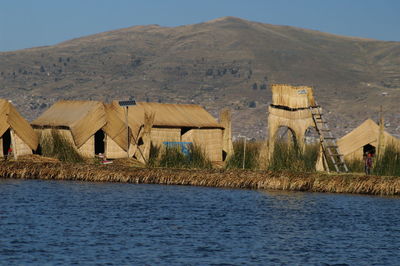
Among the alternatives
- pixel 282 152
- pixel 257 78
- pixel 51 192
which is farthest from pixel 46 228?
pixel 257 78

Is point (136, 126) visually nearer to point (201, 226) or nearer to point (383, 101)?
point (201, 226)

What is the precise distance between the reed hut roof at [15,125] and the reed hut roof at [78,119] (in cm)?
187

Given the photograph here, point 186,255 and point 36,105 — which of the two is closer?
point 186,255

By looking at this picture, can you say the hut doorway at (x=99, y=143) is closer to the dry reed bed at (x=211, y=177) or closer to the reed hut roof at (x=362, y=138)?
the dry reed bed at (x=211, y=177)

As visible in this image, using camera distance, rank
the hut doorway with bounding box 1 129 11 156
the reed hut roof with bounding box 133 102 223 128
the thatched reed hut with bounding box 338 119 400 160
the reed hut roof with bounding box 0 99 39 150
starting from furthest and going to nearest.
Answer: the reed hut roof with bounding box 133 102 223 128 < the hut doorway with bounding box 1 129 11 156 < the thatched reed hut with bounding box 338 119 400 160 < the reed hut roof with bounding box 0 99 39 150

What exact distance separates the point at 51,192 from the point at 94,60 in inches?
6066

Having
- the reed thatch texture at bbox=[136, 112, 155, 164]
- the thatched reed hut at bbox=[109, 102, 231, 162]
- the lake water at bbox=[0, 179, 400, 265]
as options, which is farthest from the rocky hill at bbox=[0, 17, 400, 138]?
the lake water at bbox=[0, 179, 400, 265]

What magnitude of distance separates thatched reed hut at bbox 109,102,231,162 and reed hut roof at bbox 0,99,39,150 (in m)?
4.49

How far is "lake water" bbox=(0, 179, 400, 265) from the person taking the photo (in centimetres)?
2227

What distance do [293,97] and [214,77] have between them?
12754cm

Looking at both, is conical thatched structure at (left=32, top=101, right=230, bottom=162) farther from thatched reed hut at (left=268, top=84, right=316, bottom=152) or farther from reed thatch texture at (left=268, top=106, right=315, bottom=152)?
thatched reed hut at (left=268, top=84, right=316, bottom=152)

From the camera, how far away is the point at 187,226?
27328 millimetres

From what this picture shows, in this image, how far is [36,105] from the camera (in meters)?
146

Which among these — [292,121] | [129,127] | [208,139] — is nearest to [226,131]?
[208,139]
